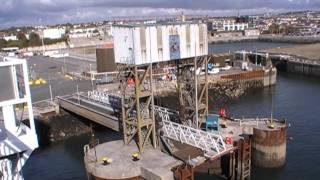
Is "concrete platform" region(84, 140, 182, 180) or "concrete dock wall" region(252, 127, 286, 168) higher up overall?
"concrete platform" region(84, 140, 182, 180)

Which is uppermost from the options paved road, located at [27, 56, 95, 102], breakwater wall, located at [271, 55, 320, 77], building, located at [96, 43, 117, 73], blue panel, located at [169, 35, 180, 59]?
A: blue panel, located at [169, 35, 180, 59]

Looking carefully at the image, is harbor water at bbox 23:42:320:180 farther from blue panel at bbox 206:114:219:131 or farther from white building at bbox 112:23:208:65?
white building at bbox 112:23:208:65

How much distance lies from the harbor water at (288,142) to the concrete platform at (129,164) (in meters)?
6.61

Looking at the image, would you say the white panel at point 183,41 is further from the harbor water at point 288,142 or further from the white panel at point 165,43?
the harbor water at point 288,142

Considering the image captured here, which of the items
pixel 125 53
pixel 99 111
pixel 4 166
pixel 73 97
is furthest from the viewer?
pixel 73 97

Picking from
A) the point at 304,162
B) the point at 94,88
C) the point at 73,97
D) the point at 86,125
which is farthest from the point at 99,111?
the point at 304,162

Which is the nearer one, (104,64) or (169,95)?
(169,95)

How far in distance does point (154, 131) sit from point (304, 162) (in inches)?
628

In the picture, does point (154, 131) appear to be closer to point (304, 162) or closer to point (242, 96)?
point (304, 162)

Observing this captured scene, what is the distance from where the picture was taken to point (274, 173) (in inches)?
1359

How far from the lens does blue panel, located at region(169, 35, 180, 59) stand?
102 ft

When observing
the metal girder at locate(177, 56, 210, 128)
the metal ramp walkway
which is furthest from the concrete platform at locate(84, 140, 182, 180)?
the metal girder at locate(177, 56, 210, 128)

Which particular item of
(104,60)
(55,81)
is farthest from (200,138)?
(104,60)

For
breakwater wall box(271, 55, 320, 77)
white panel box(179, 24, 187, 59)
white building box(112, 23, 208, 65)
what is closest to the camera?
white building box(112, 23, 208, 65)
